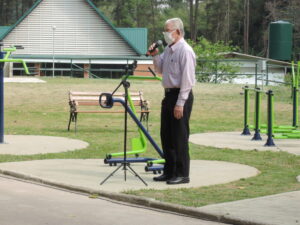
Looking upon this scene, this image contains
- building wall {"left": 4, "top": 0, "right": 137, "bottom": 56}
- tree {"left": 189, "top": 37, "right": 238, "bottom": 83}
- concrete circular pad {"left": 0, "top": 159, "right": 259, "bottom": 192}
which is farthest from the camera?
building wall {"left": 4, "top": 0, "right": 137, "bottom": 56}

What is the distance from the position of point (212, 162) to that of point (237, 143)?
3.35 m

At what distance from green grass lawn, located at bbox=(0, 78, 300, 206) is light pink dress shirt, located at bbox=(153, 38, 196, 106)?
1.20 meters

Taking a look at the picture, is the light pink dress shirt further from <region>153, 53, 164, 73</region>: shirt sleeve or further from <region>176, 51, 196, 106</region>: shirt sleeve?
<region>153, 53, 164, 73</region>: shirt sleeve

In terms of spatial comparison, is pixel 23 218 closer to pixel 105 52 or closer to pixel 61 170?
pixel 61 170

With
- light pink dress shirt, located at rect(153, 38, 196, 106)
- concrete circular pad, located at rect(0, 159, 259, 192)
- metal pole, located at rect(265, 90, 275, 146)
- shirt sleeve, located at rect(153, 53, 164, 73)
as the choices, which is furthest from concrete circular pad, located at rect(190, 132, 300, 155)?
light pink dress shirt, located at rect(153, 38, 196, 106)

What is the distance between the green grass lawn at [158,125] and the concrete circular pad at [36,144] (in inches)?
13.4

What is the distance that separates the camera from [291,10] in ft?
241

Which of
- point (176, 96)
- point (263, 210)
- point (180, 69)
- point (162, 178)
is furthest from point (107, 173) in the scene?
point (263, 210)

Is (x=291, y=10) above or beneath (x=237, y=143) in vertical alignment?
above

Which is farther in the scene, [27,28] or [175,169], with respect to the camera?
[27,28]

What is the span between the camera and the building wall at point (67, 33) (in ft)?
207

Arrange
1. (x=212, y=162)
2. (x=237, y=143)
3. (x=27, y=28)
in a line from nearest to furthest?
(x=212, y=162) → (x=237, y=143) → (x=27, y=28)

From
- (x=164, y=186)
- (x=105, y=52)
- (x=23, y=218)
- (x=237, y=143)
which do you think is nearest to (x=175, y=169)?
(x=164, y=186)

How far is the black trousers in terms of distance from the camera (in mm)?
10281
